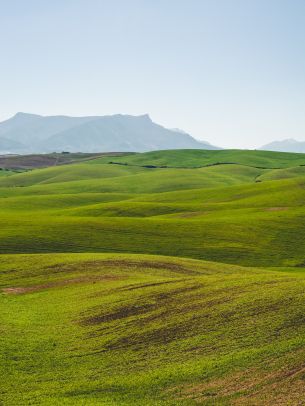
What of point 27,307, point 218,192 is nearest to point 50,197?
point 218,192

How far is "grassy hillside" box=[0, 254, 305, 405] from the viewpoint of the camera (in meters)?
28.7

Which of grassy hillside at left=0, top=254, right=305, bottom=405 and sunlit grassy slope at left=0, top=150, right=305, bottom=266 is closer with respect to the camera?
grassy hillside at left=0, top=254, right=305, bottom=405

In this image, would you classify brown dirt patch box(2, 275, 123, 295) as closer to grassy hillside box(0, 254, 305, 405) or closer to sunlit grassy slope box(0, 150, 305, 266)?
grassy hillside box(0, 254, 305, 405)

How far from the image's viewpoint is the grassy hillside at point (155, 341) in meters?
28.7

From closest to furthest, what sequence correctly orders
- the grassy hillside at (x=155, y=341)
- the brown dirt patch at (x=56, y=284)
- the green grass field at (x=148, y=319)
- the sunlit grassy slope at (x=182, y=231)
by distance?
the grassy hillside at (x=155, y=341), the green grass field at (x=148, y=319), the brown dirt patch at (x=56, y=284), the sunlit grassy slope at (x=182, y=231)

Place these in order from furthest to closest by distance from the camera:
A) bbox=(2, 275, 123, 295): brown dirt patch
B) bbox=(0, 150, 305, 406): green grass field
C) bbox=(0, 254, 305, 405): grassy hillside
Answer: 1. bbox=(2, 275, 123, 295): brown dirt patch
2. bbox=(0, 150, 305, 406): green grass field
3. bbox=(0, 254, 305, 405): grassy hillside

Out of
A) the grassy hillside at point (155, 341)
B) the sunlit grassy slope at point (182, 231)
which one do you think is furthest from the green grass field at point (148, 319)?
the sunlit grassy slope at point (182, 231)

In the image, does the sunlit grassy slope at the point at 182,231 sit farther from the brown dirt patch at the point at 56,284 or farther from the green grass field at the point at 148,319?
the brown dirt patch at the point at 56,284

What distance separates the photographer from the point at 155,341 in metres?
35.3

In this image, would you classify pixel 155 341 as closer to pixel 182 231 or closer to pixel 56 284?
pixel 56 284

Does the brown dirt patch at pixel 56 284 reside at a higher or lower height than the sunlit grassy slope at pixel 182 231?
lower

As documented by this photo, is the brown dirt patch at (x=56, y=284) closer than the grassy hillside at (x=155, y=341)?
No

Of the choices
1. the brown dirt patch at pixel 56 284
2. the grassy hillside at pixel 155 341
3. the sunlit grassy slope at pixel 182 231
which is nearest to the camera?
the grassy hillside at pixel 155 341

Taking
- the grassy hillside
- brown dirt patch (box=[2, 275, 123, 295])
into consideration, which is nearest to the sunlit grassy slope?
brown dirt patch (box=[2, 275, 123, 295])
